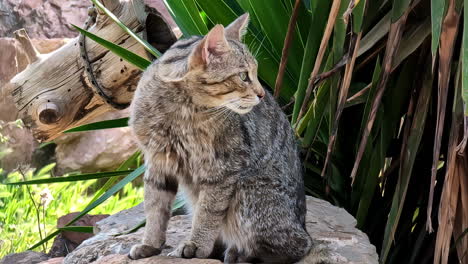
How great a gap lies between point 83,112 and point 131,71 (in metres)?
0.43

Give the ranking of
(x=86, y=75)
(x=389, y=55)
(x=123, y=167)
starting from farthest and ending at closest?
1. (x=86, y=75)
2. (x=123, y=167)
3. (x=389, y=55)

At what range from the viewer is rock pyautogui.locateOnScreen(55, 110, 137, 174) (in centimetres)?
701

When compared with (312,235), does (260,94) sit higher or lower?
higher

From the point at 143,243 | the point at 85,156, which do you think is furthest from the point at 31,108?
the point at 85,156

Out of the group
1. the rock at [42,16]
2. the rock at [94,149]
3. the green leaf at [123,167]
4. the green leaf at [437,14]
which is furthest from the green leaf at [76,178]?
the rock at [42,16]

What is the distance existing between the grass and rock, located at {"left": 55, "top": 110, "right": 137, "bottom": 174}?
0.54m

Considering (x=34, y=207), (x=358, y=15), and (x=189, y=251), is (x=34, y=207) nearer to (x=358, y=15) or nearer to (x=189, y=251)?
(x=189, y=251)

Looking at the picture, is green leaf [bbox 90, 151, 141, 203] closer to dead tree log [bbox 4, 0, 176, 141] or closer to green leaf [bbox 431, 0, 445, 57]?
dead tree log [bbox 4, 0, 176, 141]

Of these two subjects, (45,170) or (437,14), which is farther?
(45,170)

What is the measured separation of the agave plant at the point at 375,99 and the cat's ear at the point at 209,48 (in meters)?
0.45

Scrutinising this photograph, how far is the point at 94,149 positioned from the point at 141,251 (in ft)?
14.4

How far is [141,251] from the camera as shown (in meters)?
2.77

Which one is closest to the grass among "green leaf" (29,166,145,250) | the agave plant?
"green leaf" (29,166,145,250)

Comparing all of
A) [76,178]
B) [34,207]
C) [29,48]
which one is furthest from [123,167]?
[34,207]
